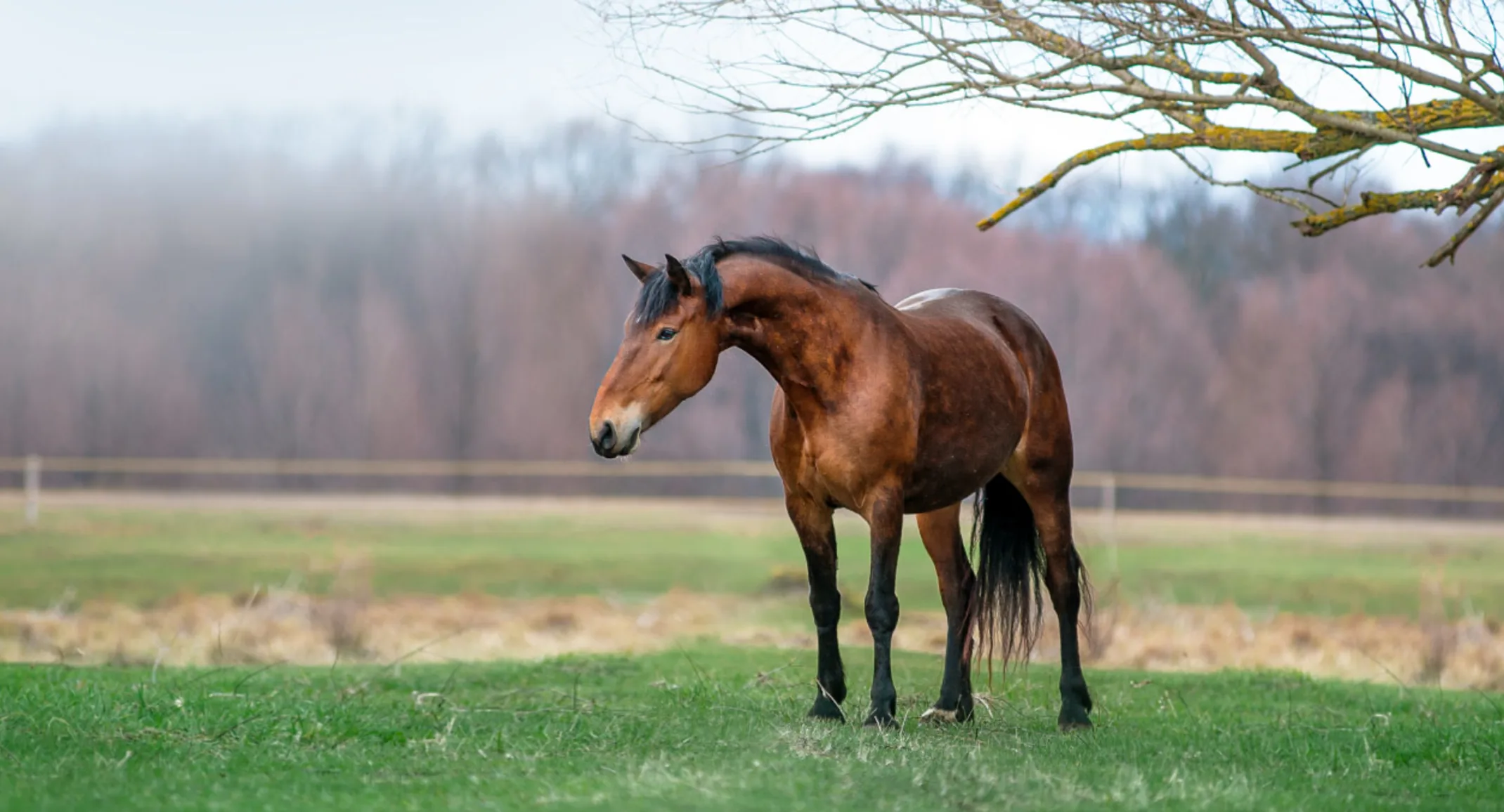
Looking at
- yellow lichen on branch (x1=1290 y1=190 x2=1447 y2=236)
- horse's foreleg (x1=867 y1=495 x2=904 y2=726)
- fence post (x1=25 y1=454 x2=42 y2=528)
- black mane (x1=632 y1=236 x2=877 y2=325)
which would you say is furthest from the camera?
fence post (x1=25 y1=454 x2=42 y2=528)

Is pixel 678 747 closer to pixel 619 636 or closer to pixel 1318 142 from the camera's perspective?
pixel 1318 142

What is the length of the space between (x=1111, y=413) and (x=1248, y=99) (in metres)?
22.1

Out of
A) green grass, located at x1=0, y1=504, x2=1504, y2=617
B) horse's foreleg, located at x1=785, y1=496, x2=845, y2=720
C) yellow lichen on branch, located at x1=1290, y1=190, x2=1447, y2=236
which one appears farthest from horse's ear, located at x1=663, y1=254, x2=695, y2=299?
green grass, located at x1=0, y1=504, x2=1504, y2=617

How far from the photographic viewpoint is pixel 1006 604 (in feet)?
23.9

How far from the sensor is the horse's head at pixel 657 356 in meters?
5.51

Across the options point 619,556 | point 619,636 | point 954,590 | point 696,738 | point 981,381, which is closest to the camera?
point 696,738

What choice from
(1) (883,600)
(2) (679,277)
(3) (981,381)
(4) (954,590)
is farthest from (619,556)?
(2) (679,277)

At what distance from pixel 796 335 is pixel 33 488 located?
22.9 meters

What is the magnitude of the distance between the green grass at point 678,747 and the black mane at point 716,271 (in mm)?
1783

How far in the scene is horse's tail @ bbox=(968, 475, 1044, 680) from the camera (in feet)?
23.7

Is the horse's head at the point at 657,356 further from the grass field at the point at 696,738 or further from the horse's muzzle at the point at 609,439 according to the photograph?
the grass field at the point at 696,738

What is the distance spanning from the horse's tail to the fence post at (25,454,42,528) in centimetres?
2194

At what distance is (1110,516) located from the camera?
2466 cm

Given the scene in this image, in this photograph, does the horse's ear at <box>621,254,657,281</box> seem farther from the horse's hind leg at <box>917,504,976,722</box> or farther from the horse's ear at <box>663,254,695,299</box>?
the horse's hind leg at <box>917,504,976,722</box>
